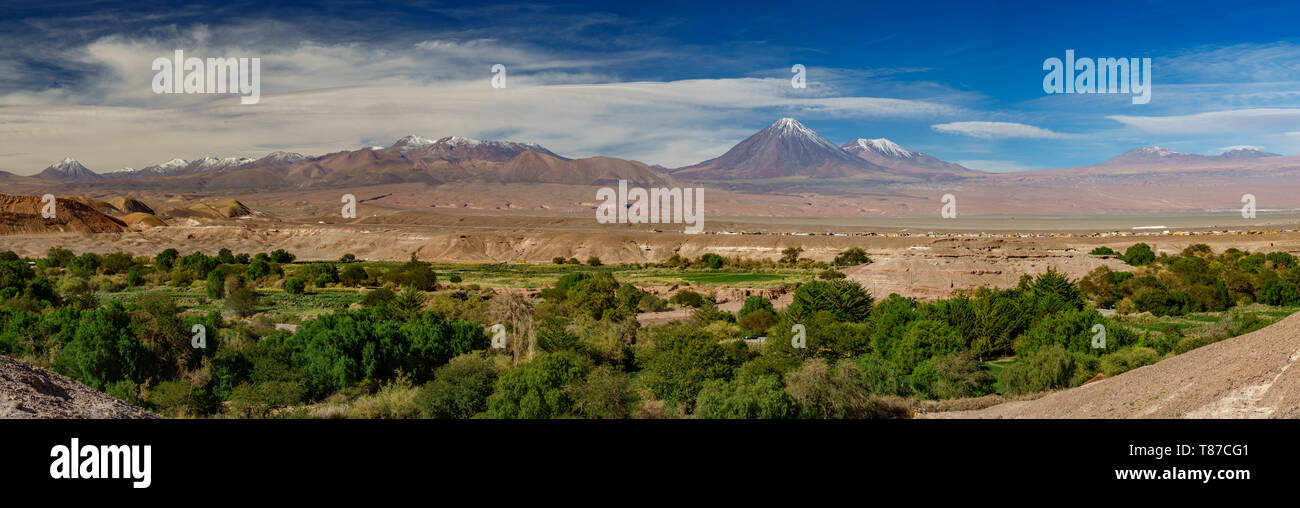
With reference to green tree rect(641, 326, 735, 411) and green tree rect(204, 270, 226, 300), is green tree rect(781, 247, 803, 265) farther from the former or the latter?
green tree rect(641, 326, 735, 411)

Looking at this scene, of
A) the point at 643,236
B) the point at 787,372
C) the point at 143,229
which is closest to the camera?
the point at 787,372

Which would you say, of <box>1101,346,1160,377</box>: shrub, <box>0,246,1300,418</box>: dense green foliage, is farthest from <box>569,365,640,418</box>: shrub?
<box>1101,346,1160,377</box>: shrub

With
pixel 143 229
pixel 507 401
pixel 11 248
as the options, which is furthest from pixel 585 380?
pixel 143 229

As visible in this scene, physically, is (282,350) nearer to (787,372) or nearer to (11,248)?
(787,372)

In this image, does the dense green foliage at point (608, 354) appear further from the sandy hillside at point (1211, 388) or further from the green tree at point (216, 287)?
the green tree at point (216, 287)

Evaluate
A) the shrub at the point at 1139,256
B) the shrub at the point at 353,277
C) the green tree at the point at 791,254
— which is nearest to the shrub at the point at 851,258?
the green tree at the point at 791,254

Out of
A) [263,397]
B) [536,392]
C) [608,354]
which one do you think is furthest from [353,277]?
[536,392]
